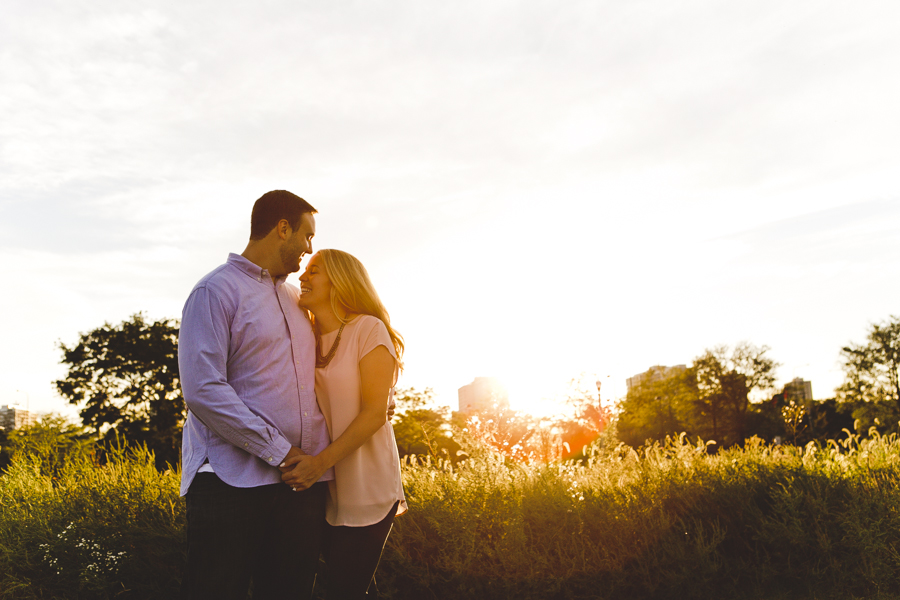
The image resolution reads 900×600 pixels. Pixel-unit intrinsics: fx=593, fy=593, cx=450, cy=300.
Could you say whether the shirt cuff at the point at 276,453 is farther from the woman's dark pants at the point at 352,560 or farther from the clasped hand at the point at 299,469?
the woman's dark pants at the point at 352,560

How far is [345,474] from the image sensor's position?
2738mm

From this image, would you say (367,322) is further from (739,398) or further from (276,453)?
(739,398)

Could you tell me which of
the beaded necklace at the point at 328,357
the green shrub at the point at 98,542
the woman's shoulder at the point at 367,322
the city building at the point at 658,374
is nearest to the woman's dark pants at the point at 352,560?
the beaded necklace at the point at 328,357

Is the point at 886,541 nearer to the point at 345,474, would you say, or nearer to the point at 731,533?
the point at 731,533

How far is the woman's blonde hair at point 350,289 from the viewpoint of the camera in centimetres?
292

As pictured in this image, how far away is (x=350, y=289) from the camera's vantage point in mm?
2926

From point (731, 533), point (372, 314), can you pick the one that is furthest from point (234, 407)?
point (731, 533)

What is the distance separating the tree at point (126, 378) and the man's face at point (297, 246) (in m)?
36.3

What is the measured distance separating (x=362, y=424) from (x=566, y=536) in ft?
8.35

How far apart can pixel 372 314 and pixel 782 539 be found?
4.03 m

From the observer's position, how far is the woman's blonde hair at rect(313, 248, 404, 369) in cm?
292

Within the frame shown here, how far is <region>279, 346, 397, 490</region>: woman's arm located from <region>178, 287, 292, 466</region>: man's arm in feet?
0.33

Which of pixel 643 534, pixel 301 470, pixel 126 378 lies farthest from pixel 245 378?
pixel 126 378

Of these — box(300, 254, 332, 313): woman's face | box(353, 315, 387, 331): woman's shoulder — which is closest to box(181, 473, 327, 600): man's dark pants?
box(353, 315, 387, 331): woman's shoulder
